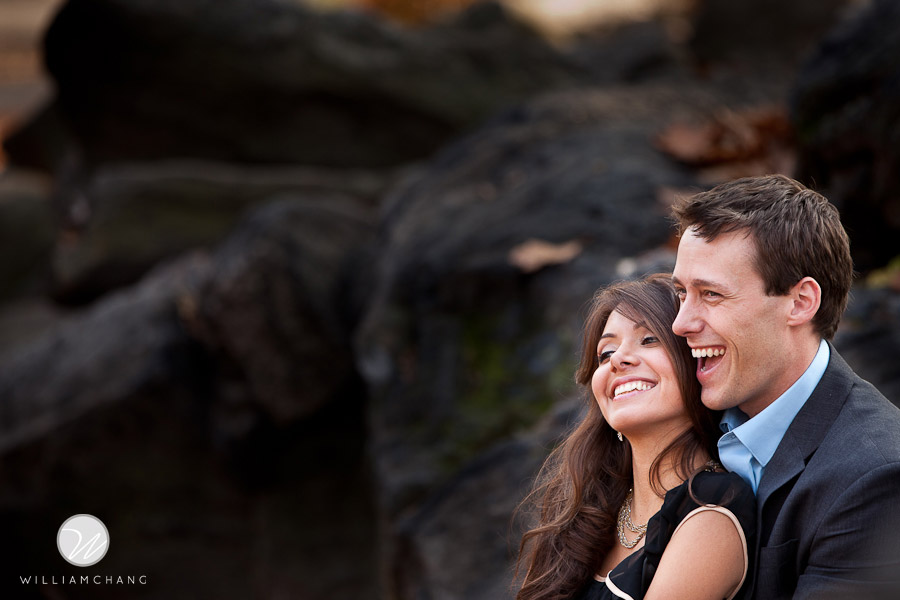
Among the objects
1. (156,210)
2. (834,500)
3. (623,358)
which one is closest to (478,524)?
(623,358)

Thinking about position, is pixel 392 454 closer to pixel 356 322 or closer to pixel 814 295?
pixel 356 322

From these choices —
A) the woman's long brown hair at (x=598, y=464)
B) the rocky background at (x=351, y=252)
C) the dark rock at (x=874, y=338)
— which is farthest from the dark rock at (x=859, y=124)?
the woman's long brown hair at (x=598, y=464)

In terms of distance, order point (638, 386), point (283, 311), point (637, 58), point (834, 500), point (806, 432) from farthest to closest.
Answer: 1. point (637, 58)
2. point (283, 311)
3. point (638, 386)
4. point (806, 432)
5. point (834, 500)

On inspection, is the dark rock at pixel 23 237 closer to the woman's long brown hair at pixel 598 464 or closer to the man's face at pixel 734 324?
the woman's long brown hair at pixel 598 464

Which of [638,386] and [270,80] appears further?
[270,80]

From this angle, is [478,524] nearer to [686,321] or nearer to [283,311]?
[686,321]

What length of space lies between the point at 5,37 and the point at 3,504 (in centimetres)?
1085

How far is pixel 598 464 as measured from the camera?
93.7 inches

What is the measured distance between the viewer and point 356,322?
219 inches

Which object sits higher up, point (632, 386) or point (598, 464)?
point (632, 386)

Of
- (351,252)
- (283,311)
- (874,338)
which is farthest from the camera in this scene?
(351,252)

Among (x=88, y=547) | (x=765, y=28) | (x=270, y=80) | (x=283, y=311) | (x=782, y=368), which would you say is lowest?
(x=88, y=547)

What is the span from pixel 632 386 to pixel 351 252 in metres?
3.91

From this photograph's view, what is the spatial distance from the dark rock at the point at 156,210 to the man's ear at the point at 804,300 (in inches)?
228
